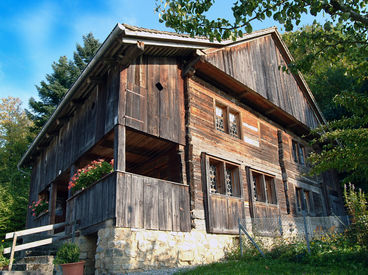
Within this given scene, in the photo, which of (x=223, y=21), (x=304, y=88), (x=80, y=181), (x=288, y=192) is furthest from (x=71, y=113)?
(x=304, y=88)

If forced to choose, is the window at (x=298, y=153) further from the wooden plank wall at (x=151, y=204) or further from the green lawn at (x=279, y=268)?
the green lawn at (x=279, y=268)

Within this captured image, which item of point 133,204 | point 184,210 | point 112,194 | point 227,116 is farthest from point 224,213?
point 112,194

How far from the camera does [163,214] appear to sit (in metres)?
9.95

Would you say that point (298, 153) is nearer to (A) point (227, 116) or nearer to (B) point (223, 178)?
(A) point (227, 116)

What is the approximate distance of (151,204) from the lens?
973 cm

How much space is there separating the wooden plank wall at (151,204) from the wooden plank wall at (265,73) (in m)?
5.37

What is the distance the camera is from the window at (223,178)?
1229 cm

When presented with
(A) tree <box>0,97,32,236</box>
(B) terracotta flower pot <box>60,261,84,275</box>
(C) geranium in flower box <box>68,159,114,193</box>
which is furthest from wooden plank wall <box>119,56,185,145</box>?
(A) tree <box>0,97,32,236</box>

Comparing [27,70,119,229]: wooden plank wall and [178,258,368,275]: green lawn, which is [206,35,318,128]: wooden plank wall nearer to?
[27,70,119,229]: wooden plank wall

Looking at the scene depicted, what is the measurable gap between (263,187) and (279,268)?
263 inches

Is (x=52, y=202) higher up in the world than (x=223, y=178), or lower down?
lower down

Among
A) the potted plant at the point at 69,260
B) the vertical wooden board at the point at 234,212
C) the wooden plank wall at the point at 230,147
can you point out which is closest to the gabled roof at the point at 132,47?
the wooden plank wall at the point at 230,147

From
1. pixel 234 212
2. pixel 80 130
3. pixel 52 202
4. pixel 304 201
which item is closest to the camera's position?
pixel 234 212

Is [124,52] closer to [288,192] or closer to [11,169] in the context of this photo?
[288,192]
